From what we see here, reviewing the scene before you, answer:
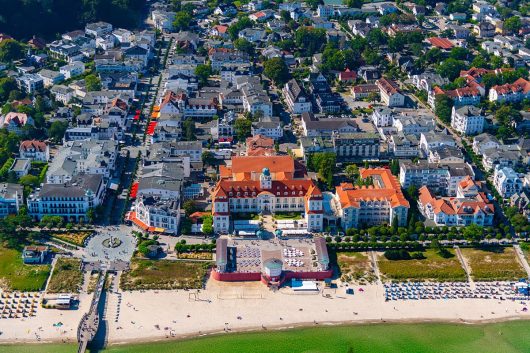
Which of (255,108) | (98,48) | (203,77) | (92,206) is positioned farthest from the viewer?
(98,48)

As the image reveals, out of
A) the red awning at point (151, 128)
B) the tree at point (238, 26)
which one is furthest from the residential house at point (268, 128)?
the tree at point (238, 26)

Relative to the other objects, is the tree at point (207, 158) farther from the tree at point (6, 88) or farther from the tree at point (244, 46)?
the tree at point (244, 46)

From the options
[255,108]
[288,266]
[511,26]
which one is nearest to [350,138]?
[255,108]

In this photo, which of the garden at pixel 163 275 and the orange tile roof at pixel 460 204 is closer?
the garden at pixel 163 275

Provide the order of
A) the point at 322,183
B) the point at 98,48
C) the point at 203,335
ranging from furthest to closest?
the point at 98,48
the point at 322,183
the point at 203,335

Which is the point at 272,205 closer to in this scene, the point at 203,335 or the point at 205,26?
the point at 203,335

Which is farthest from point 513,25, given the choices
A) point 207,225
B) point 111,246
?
point 111,246
